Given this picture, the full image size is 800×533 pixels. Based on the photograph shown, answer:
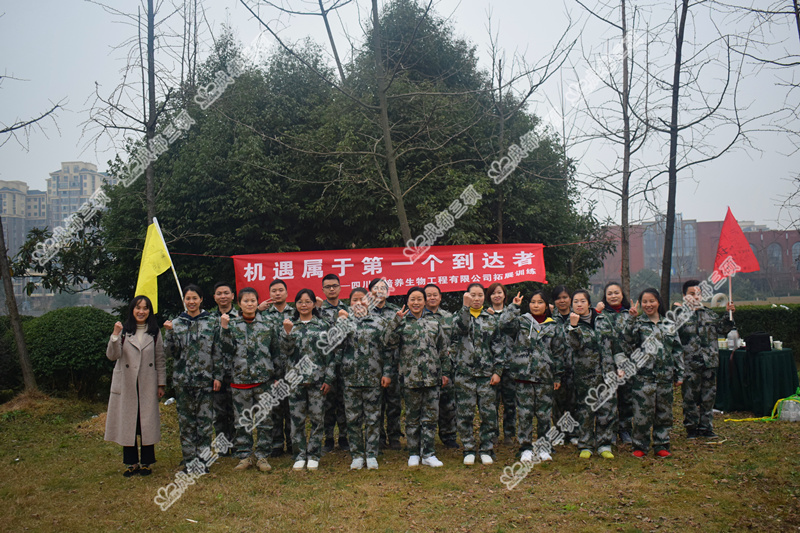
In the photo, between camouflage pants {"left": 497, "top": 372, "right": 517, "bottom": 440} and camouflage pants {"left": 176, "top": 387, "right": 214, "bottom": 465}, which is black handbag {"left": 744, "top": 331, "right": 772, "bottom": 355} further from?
camouflage pants {"left": 176, "top": 387, "right": 214, "bottom": 465}

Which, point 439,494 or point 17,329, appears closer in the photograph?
point 439,494

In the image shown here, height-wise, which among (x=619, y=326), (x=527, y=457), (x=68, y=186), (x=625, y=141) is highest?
(x=68, y=186)

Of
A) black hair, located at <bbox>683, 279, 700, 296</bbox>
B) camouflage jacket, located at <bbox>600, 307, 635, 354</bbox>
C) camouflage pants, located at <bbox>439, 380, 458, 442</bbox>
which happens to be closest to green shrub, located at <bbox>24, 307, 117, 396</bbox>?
camouflage pants, located at <bbox>439, 380, 458, 442</bbox>

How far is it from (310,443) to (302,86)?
38.5 feet

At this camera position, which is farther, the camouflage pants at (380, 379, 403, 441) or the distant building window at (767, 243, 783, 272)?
the distant building window at (767, 243, 783, 272)

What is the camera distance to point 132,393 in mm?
5695

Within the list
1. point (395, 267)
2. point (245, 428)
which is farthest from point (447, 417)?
point (395, 267)

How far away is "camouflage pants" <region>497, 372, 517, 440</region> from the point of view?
6391mm

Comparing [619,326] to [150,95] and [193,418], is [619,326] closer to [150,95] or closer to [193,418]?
[193,418]

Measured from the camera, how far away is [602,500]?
467 cm

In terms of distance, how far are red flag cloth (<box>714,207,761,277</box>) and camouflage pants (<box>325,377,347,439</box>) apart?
561 centimetres

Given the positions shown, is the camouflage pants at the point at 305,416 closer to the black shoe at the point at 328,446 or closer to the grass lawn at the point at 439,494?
the grass lawn at the point at 439,494

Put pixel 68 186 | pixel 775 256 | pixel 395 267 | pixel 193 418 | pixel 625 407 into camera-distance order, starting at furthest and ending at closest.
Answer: pixel 775 256, pixel 68 186, pixel 395 267, pixel 625 407, pixel 193 418

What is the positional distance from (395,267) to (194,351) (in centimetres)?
476
